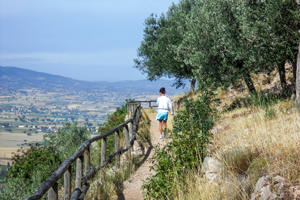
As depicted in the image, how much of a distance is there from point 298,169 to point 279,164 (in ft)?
0.96

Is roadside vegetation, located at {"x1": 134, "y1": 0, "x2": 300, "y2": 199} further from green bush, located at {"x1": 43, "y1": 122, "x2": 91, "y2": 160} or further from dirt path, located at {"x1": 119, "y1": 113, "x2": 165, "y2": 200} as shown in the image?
green bush, located at {"x1": 43, "y1": 122, "x2": 91, "y2": 160}

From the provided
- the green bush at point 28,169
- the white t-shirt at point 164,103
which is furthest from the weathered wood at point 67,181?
the green bush at point 28,169

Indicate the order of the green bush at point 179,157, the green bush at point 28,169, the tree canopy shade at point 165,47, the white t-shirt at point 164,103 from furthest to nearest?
the tree canopy shade at point 165,47
the green bush at point 28,169
the white t-shirt at point 164,103
the green bush at point 179,157

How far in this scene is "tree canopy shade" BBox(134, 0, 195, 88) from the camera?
2995 cm

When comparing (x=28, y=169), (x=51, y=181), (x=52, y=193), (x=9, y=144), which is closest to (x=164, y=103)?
(x=52, y=193)

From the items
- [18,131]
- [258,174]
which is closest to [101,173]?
[258,174]

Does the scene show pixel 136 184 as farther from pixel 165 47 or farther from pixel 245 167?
pixel 165 47

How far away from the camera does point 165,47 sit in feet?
101

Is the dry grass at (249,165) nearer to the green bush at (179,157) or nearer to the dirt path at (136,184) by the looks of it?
the green bush at (179,157)

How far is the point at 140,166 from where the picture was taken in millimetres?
10195

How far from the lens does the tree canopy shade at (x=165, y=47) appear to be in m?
30.0

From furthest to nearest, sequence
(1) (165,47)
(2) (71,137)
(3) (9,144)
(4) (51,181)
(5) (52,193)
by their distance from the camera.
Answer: (3) (9,144), (1) (165,47), (2) (71,137), (5) (52,193), (4) (51,181)

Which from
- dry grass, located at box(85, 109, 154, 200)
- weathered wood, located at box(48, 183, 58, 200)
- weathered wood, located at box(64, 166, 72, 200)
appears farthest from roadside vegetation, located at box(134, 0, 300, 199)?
weathered wood, located at box(48, 183, 58, 200)

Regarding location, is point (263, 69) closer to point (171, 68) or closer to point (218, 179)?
point (218, 179)
